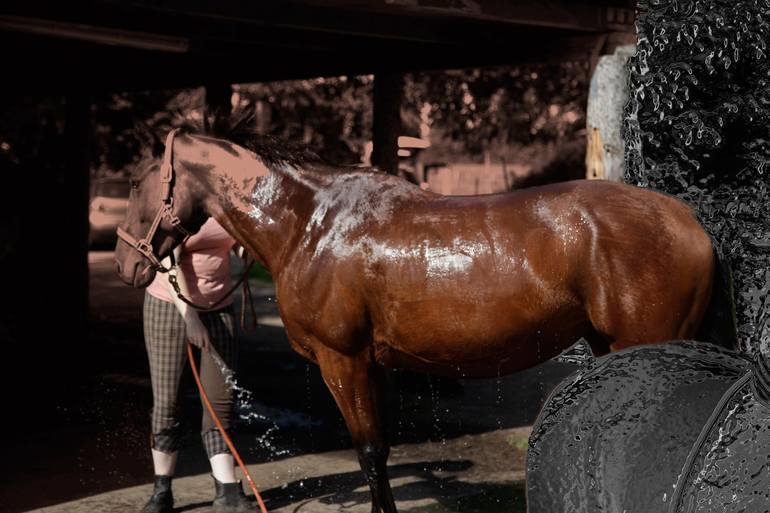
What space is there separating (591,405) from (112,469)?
5.14 meters

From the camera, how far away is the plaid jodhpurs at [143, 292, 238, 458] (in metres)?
5.18

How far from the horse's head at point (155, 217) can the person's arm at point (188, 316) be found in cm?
17

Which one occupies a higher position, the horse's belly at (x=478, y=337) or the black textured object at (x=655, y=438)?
the black textured object at (x=655, y=438)

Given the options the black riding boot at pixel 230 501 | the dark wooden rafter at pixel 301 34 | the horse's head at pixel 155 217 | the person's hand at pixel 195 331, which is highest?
the dark wooden rafter at pixel 301 34

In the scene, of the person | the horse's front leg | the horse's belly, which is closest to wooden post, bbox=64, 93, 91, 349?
the person

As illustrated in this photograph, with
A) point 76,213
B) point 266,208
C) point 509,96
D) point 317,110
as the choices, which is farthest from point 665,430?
point 509,96

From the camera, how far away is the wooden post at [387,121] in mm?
7812

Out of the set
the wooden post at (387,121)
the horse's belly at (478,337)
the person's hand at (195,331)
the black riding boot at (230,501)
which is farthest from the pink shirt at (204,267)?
the wooden post at (387,121)

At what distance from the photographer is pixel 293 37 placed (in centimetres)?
754

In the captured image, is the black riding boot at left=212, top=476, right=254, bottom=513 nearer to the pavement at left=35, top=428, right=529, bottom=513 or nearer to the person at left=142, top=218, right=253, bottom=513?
the person at left=142, top=218, right=253, bottom=513

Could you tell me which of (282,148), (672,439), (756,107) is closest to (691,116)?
(756,107)

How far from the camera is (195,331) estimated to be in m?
5.01

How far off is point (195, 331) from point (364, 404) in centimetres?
103

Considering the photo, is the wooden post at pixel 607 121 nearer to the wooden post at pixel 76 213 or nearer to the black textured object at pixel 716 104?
the black textured object at pixel 716 104
